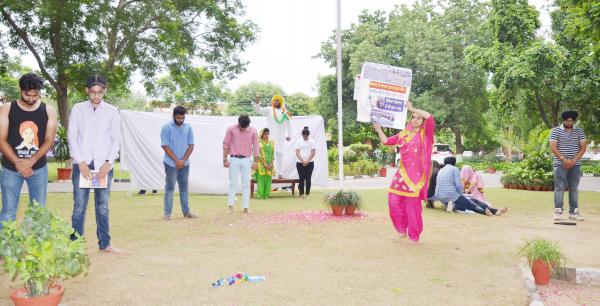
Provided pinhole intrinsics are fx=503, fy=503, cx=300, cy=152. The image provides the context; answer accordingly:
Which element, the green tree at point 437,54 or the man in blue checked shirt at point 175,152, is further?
the green tree at point 437,54

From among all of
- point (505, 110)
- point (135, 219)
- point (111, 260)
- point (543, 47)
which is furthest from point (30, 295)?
point (505, 110)

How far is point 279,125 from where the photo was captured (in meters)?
12.8

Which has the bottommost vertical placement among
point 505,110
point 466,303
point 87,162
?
point 466,303

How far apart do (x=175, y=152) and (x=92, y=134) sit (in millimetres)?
3028

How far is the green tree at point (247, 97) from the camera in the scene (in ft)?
192

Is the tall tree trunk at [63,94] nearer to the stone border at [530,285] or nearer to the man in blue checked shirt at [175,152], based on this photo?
the man in blue checked shirt at [175,152]

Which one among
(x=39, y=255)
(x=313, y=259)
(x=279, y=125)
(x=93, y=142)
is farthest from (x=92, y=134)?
(x=279, y=125)

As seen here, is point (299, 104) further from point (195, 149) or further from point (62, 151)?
point (195, 149)

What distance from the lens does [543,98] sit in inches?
821

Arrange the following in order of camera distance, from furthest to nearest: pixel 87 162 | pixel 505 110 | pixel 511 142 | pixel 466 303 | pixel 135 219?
pixel 511 142 → pixel 505 110 → pixel 135 219 → pixel 87 162 → pixel 466 303

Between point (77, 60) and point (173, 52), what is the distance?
3.18m

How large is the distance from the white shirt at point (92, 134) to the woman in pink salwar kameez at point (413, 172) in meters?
3.24

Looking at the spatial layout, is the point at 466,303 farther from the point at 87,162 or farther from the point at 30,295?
the point at 87,162

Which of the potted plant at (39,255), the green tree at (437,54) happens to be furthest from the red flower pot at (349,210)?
the green tree at (437,54)
